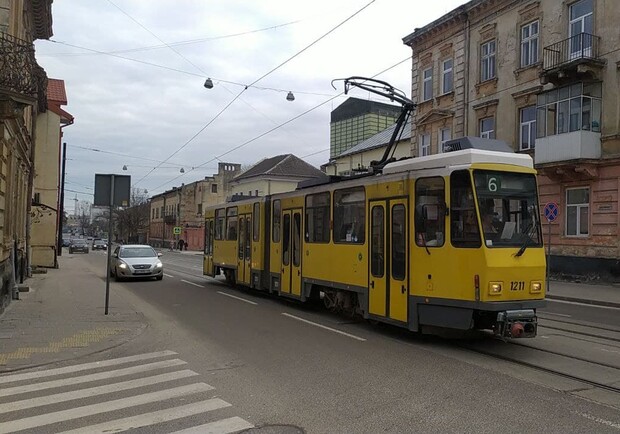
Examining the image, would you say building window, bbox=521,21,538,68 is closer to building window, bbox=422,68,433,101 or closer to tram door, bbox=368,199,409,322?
building window, bbox=422,68,433,101

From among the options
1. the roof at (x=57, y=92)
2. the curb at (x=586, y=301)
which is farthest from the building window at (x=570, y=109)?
the roof at (x=57, y=92)

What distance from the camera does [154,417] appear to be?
5.34 metres

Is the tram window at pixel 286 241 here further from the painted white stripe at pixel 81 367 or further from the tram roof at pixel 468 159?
the painted white stripe at pixel 81 367

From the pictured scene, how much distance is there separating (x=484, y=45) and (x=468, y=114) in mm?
3554

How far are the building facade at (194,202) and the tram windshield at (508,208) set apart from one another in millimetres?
65789

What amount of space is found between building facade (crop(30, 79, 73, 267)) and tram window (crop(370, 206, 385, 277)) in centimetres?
2186

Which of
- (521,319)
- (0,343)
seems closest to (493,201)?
(521,319)

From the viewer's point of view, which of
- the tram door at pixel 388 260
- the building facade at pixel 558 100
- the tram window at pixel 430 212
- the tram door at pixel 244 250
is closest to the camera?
the tram window at pixel 430 212

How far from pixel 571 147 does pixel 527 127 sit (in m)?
4.09

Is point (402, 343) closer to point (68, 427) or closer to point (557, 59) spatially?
point (68, 427)

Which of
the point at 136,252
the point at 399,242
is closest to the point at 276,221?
the point at 399,242

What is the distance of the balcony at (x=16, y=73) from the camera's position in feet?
30.2

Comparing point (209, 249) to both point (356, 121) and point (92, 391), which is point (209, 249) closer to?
point (92, 391)

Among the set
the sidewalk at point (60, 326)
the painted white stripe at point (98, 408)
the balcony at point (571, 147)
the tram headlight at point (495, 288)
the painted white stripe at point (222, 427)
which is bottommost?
the sidewalk at point (60, 326)
